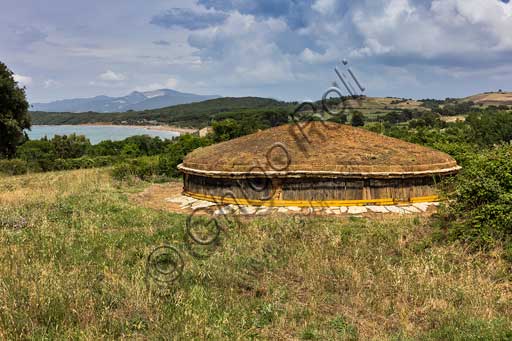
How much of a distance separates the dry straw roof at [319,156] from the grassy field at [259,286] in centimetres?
309

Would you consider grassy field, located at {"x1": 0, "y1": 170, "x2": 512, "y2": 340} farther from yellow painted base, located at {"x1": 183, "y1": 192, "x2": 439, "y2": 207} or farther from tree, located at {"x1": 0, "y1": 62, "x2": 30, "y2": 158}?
tree, located at {"x1": 0, "y1": 62, "x2": 30, "y2": 158}

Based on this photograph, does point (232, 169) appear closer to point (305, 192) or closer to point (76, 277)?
point (305, 192)

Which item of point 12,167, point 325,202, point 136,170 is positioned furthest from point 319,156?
point 12,167

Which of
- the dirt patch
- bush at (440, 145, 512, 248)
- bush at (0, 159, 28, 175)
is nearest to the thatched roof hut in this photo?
the dirt patch

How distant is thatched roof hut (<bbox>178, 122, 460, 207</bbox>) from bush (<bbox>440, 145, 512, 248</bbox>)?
2.86 metres

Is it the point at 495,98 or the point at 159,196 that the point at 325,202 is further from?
the point at 495,98

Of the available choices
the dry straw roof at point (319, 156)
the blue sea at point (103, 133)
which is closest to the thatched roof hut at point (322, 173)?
the dry straw roof at point (319, 156)

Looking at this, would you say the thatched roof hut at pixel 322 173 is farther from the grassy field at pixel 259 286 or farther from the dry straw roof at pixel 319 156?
the grassy field at pixel 259 286

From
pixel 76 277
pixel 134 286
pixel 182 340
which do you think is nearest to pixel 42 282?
pixel 76 277

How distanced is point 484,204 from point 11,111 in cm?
2636

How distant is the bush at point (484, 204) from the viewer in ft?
21.6

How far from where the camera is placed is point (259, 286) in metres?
5.30

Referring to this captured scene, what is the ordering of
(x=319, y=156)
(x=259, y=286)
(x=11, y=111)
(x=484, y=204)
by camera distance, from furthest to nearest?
(x=11, y=111), (x=319, y=156), (x=484, y=204), (x=259, y=286)

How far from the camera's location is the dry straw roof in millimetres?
11094
